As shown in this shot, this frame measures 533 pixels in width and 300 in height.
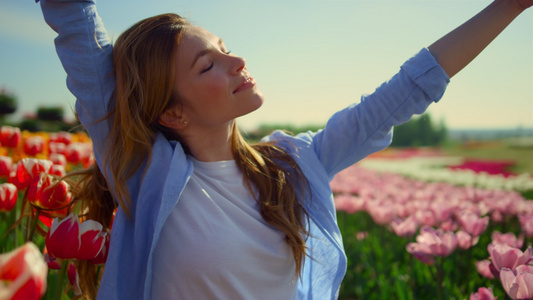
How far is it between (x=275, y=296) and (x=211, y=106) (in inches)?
25.6

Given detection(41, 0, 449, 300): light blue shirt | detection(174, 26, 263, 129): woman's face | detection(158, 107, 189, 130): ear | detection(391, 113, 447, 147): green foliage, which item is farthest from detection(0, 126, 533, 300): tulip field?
detection(391, 113, 447, 147): green foliage

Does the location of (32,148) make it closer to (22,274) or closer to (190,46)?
(190,46)

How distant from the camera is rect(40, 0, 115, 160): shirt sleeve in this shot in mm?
1227

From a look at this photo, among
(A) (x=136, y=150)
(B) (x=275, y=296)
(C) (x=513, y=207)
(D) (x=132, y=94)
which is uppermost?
(D) (x=132, y=94)

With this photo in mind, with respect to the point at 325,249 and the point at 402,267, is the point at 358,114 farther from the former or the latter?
the point at 402,267

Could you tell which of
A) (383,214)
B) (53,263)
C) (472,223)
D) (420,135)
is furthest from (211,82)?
(420,135)

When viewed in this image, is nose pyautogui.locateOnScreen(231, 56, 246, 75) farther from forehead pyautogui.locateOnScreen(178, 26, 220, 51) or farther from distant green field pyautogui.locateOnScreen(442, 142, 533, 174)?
distant green field pyautogui.locateOnScreen(442, 142, 533, 174)

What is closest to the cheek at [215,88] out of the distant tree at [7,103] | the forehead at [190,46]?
the forehead at [190,46]

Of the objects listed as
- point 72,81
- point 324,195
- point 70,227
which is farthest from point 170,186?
point 324,195

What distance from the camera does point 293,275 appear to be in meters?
1.38

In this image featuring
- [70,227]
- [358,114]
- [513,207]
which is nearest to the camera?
[70,227]

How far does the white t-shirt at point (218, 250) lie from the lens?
121 cm

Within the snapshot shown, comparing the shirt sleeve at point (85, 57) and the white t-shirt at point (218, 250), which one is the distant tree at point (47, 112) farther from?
the white t-shirt at point (218, 250)

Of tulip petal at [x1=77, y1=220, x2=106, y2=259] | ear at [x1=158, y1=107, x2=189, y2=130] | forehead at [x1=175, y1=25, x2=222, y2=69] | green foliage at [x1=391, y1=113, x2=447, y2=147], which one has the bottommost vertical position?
green foliage at [x1=391, y1=113, x2=447, y2=147]
